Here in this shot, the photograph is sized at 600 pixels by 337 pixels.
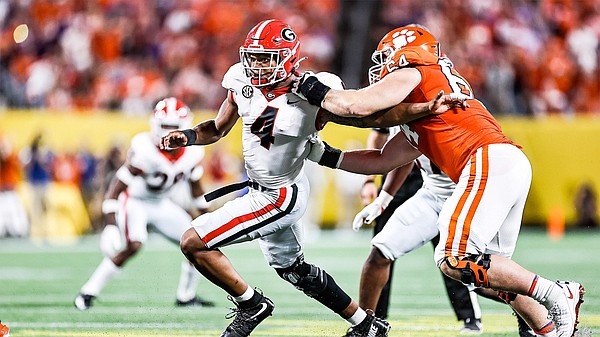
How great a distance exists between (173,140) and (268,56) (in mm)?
719

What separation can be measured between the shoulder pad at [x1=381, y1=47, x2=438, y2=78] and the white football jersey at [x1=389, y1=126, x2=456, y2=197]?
1.23 m

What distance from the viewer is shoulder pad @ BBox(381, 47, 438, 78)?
16.3ft

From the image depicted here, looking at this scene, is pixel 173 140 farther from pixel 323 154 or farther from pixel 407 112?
pixel 407 112

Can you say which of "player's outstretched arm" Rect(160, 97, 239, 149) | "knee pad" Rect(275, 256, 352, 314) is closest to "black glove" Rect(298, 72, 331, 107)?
"player's outstretched arm" Rect(160, 97, 239, 149)

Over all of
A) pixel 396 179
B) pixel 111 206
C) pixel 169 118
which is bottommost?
pixel 111 206

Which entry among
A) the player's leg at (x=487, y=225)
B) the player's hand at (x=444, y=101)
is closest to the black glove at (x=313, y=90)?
the player's hand at (x=444, y=101)

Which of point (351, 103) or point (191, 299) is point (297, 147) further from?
point (191, 299)

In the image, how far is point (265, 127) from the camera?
5.20 metres

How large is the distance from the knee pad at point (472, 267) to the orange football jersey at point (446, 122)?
417 mm

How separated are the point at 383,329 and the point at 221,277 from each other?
918 mm

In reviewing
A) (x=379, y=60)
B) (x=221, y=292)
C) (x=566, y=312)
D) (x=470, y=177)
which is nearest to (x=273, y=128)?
(x=379, y=60)

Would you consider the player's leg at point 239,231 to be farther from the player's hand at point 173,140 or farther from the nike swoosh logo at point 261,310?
the player's hand at point 173,140

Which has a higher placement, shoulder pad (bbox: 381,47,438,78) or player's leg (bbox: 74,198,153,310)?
shoulder pad (bbox: 381,47,438,78)

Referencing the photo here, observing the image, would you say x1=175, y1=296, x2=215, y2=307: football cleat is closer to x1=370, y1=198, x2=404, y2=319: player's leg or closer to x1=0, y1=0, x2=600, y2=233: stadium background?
x1=370, y1=198, x2=404, y2=319: player's leg
